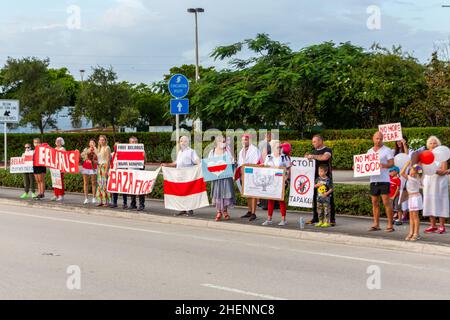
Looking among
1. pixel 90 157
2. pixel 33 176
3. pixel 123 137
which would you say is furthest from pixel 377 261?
pixel 123 137

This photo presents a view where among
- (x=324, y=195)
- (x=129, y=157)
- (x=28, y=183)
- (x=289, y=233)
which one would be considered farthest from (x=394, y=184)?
(x=28, y=183)

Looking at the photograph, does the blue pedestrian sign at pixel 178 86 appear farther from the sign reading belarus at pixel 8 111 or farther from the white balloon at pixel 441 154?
the sign reading belarus at pixel 8 111

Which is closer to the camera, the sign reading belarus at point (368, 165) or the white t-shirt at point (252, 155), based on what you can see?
the sign reading belarus at point (368, 165)

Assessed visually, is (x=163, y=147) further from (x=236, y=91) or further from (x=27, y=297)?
(x=27, y=297)

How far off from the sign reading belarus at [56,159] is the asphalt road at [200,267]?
6574 mm

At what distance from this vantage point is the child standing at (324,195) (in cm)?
1464

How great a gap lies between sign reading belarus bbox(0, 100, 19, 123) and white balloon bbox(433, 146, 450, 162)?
63.5 ft

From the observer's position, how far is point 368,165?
14.3 meters

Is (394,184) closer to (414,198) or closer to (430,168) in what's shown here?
(430,168)

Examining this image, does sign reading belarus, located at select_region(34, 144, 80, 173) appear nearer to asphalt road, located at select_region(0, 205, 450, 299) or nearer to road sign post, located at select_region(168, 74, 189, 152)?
road sign post, located at select_region(168, 74, 189, 152)

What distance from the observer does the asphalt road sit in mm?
8672

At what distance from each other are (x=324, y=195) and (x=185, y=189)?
4.11 meters

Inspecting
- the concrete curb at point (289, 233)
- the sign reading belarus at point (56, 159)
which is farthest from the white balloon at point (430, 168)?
the sign reading belarus at point (56, 159)

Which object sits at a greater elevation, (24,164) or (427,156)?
(427,156)
